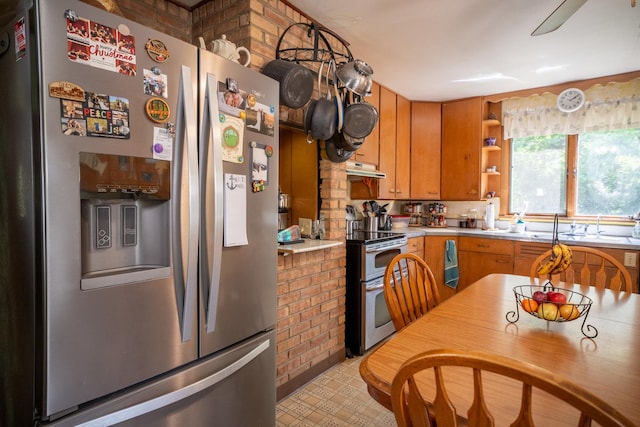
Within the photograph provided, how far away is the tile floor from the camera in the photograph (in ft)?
6.30

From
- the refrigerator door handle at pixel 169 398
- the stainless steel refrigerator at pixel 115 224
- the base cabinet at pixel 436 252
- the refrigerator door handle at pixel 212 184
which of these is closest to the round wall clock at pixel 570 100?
the base cabinet at pixel 436 252

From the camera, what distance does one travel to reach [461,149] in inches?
158

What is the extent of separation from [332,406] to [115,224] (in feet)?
5.50

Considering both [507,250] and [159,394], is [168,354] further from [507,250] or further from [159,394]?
[507,250]

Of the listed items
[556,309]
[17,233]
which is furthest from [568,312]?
[17,233]

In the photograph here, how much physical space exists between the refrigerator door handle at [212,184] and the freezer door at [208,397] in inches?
6.7

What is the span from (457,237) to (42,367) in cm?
371

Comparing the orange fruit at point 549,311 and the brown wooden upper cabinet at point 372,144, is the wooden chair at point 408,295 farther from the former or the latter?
the brown wooden upper cabinet at point 372,144

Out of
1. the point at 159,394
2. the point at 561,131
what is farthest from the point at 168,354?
the point at 561,131

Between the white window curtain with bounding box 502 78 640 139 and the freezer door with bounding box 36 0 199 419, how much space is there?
3.83 metres

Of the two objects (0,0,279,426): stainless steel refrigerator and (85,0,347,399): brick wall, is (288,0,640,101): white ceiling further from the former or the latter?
(0,0,279,426): stainless steel refrigerator

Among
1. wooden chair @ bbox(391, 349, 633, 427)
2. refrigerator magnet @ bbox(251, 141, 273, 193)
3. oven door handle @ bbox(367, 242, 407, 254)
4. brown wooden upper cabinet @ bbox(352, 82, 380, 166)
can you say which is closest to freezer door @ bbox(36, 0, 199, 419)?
refrigerator magnet @ bbox(251, 141, 273, 193)

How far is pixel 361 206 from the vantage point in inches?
147

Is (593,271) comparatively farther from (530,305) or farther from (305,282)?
(305,282)
